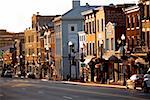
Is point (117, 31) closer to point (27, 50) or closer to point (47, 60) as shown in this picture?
point (47, 60)

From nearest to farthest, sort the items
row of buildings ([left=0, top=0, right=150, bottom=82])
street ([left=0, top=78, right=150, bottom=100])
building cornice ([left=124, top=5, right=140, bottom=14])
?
1. street ([left=0, top=78, right=150, bottom=100])
2. building cornice ([left=124, top=5, right=140, bottom=14])
3. row of buildings ([left=0, top=0, right=150, bottom=82])

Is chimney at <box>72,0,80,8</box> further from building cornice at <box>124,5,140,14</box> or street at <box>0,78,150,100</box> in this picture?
street at <box>0,78,150,100</box>

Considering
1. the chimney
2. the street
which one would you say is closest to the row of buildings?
the chimney

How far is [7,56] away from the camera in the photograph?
183m

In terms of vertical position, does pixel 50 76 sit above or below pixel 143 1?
below

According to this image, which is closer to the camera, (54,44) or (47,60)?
(54,44)

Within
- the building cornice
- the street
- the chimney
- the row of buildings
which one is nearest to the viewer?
the street

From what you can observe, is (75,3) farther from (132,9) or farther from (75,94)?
(75,94)

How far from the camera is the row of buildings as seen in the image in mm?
69812

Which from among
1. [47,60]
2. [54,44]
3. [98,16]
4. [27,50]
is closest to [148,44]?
[98,16]

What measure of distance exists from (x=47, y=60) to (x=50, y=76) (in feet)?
19.9

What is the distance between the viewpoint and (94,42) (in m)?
87.2

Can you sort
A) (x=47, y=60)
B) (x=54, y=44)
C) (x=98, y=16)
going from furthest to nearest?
(x=47, y=60), (x=54, y=44), (x=98, y=16)

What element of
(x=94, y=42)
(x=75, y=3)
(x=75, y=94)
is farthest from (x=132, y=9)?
(x=75, y=3)
